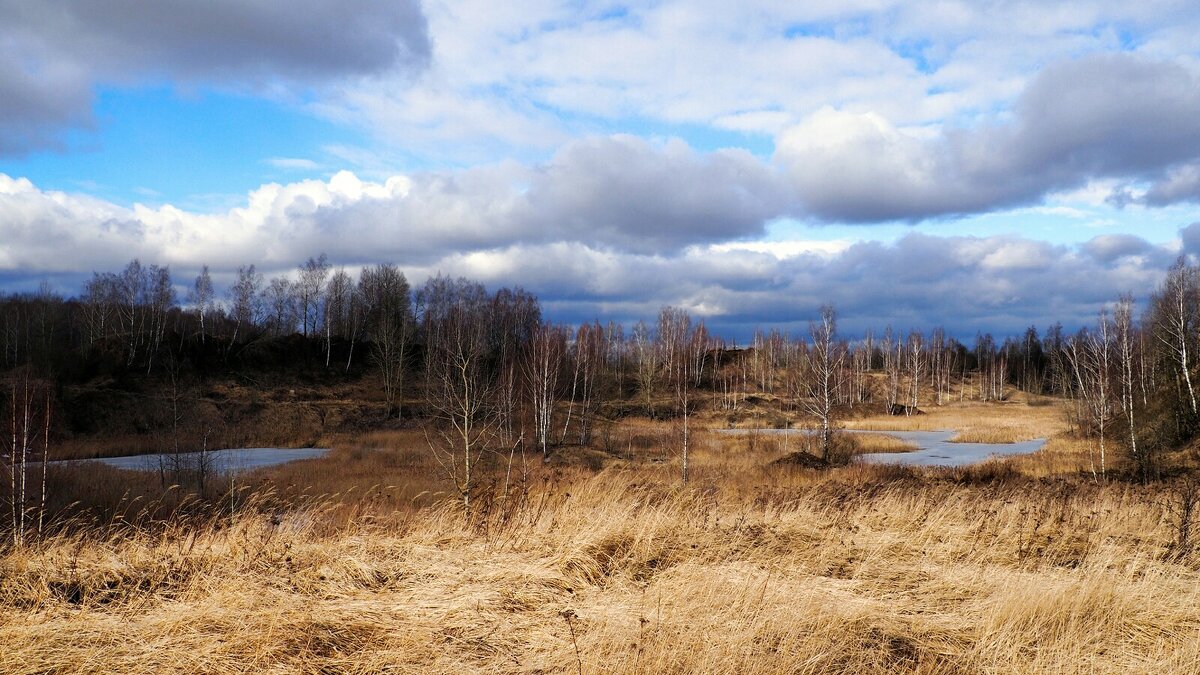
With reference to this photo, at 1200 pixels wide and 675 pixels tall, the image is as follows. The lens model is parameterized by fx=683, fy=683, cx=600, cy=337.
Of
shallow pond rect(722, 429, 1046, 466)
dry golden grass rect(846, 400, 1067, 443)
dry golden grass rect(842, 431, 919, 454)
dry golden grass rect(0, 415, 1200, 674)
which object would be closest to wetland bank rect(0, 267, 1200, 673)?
dry golden grass rect(0, 415, 1200, 674)

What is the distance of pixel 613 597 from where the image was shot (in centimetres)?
547

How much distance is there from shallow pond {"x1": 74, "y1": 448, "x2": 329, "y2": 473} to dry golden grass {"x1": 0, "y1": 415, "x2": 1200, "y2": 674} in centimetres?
1919

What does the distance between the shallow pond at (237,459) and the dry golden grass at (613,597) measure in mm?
19189

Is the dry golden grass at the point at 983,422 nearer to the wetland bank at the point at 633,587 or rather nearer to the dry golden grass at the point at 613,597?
the wetland bank at the point at 633,587

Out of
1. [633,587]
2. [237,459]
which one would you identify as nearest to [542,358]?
[237,459]

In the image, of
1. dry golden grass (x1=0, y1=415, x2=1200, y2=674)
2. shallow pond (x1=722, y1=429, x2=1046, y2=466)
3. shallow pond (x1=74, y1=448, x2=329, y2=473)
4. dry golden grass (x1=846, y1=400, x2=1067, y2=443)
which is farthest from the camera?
dry golden grass (x1=846, y1=400, x2=1067, y2=443)

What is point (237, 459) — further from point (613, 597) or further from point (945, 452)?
point (945, 452)

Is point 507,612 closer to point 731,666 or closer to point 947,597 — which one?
point 731,666

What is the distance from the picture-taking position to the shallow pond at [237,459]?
2599 cm

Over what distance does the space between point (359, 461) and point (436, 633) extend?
2705 cm

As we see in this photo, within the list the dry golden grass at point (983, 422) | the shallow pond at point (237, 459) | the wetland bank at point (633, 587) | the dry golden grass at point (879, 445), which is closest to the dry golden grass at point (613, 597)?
the wetland bank at point (633, 587)

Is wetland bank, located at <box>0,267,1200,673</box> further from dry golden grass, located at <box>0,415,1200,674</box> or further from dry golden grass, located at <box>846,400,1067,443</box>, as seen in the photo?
dry golden grass, located at <box>846,400,1067,443</box>

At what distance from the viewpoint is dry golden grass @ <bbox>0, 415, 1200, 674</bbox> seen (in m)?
4.36

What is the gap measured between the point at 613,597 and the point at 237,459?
2966 centimetres
